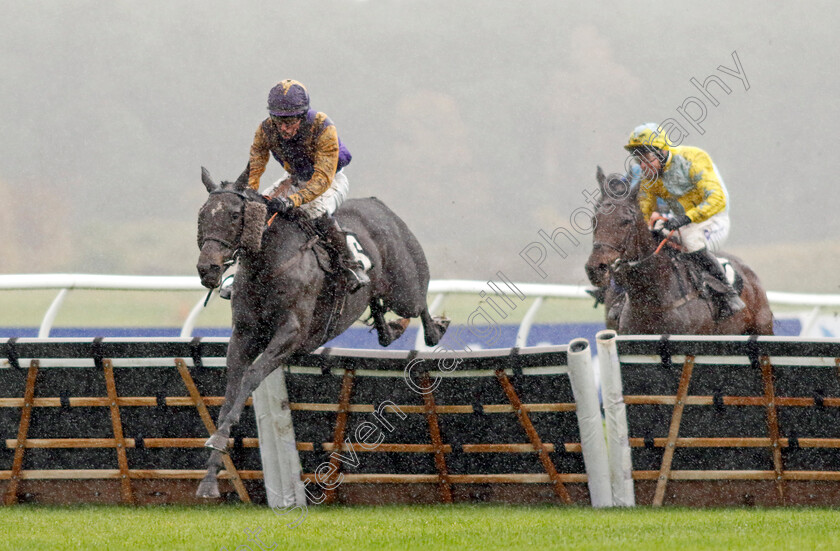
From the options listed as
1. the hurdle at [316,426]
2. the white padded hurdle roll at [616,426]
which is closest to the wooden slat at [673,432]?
the white padded hurdle roll at [616,426]

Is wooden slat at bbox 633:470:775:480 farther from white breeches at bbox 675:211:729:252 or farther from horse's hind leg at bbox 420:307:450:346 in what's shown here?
horse's hind leg at bbox 420:307:450:346

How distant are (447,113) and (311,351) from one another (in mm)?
13984

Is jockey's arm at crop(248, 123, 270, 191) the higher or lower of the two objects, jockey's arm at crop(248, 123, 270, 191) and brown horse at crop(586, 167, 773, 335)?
the higher

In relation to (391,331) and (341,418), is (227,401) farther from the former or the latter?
(391,331)

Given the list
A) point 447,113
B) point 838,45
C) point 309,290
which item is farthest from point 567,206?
point 309,290

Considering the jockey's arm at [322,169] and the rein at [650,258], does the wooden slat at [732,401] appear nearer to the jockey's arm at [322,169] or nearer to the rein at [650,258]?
the rein at [650,258]

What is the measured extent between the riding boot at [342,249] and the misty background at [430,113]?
36.2ft

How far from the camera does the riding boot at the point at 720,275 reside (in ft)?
21.0

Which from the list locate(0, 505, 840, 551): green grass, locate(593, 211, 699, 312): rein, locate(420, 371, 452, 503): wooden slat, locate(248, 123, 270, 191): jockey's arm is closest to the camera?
locate(0, 505, 840, 551): green grass

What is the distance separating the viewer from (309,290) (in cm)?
546

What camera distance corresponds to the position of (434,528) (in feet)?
13.7

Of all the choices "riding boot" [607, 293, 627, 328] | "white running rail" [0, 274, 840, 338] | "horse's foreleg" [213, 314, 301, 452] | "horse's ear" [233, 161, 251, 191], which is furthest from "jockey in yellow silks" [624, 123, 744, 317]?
"horse's ear" [233, 161, 251, 191]

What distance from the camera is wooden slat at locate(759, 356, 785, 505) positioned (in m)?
4.61

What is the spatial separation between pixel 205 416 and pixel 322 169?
135cm
